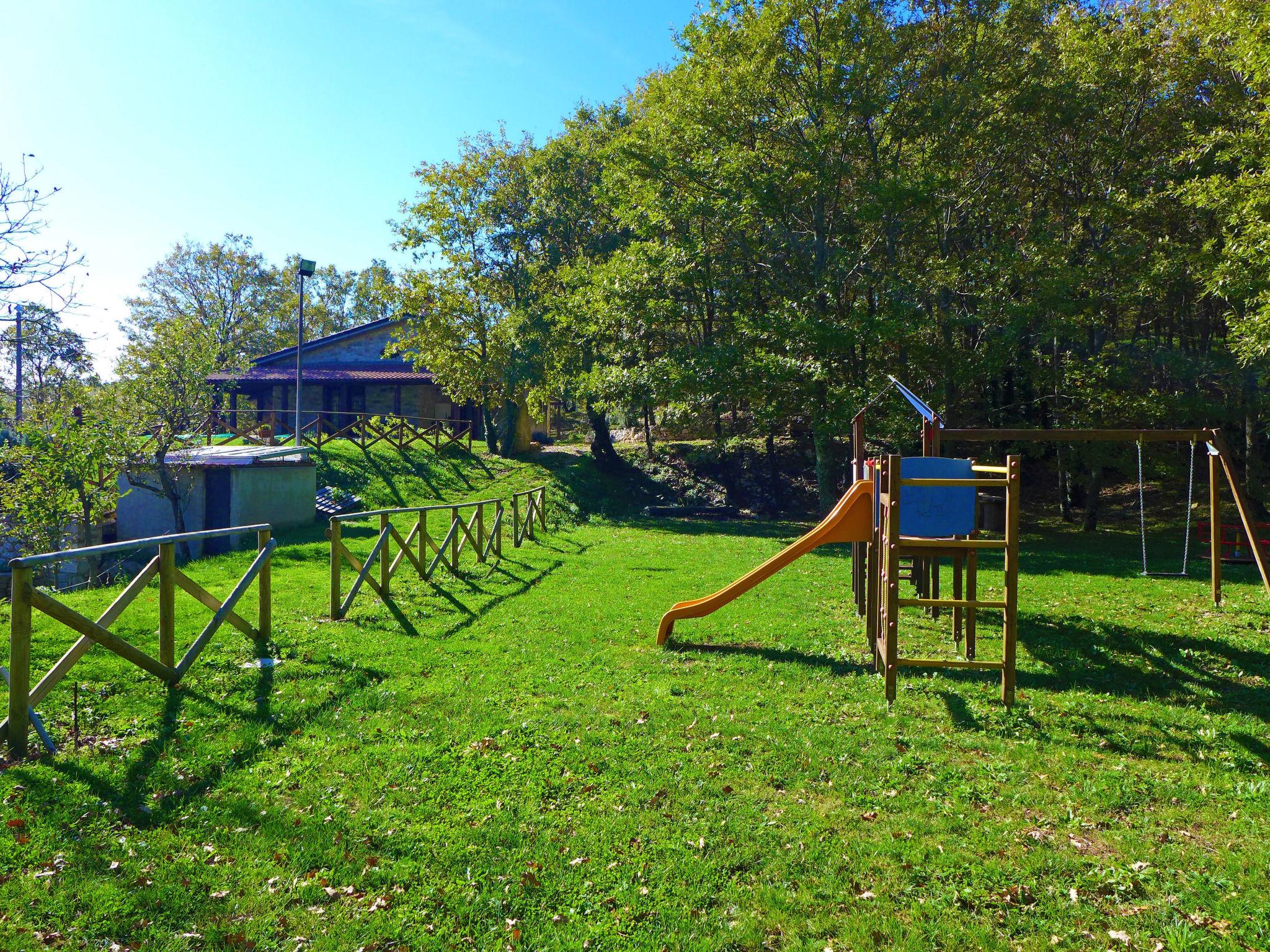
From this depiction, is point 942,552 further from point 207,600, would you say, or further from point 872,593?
point 207,600

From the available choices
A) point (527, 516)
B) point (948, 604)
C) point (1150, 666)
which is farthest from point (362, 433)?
point (1150, 666)

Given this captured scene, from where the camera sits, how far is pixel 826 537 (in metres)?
8.44

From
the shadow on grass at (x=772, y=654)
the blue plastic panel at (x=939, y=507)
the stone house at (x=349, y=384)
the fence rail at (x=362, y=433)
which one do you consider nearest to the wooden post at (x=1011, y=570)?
the blue plastic panel at (x=939, y=507)

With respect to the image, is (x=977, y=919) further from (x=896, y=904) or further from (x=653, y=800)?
(x=653, y=800)

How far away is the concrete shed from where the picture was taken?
59.4 ft

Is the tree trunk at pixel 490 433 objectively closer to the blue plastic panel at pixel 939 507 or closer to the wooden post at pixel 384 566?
the wooden post at pixel 384 566

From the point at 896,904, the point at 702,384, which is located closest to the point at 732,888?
the point at 896,904

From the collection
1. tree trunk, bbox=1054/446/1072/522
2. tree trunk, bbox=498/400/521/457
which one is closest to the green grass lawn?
tree trunk, bbox=1054/446/1072/522

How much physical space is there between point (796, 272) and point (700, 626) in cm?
1452

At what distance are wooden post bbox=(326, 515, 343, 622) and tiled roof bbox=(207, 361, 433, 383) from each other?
2589cm

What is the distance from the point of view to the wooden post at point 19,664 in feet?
16.0

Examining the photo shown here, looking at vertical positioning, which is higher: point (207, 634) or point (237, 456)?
point (237, 456)

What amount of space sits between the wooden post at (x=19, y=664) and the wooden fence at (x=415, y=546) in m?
3.62

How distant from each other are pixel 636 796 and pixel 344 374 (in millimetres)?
33153
